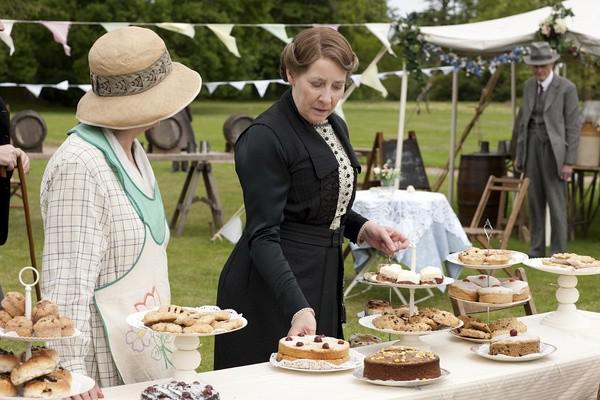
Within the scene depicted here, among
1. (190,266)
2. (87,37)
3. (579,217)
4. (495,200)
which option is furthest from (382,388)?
(87,37)

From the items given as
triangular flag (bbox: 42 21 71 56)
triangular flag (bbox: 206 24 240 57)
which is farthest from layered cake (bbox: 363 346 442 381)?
triangular flag (bbox: 42 21 71 56)

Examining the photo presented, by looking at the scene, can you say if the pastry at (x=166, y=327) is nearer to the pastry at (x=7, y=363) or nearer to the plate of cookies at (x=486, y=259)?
the pastry at (x=7, y=363)

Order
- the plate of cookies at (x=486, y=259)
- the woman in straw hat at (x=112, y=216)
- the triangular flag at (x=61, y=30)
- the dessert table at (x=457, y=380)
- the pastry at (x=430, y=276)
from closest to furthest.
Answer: the woman in straw hat at (x=112, y=216)
the dessert table at (x=457, y=380)
the pastry at (x=430, y=276)
the plate of cookies at (x=486, y=259)
the triangular flag at (x=61, y=30)

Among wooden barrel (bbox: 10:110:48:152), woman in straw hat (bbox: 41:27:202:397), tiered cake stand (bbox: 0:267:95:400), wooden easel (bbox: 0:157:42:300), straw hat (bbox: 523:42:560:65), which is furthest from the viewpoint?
wooden barrel (bbox: 10:110:48:152)

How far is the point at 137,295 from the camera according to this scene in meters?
2.70

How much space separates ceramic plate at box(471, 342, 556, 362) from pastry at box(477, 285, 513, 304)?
0.90ft

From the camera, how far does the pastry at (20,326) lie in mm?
2236

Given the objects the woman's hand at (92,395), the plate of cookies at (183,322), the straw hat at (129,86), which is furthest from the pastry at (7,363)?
the straw hat at (129,86)

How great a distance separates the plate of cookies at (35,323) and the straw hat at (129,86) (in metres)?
0.56

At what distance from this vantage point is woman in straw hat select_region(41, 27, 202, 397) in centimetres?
254

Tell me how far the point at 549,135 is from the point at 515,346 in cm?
667

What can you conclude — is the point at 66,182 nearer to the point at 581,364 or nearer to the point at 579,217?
the point at 581,364

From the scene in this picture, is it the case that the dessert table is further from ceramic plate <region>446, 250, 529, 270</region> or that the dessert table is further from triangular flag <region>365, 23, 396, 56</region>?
triangular flag <region>365, 23, 396, 56</region>

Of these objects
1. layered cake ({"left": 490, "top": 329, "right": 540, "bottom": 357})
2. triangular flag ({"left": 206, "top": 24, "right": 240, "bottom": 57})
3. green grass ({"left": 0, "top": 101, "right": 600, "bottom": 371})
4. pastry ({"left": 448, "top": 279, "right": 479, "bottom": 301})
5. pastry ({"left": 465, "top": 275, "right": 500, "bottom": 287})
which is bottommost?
green grass ({"left": 0, "top": 101, "right": 600, "bottom": 371})
